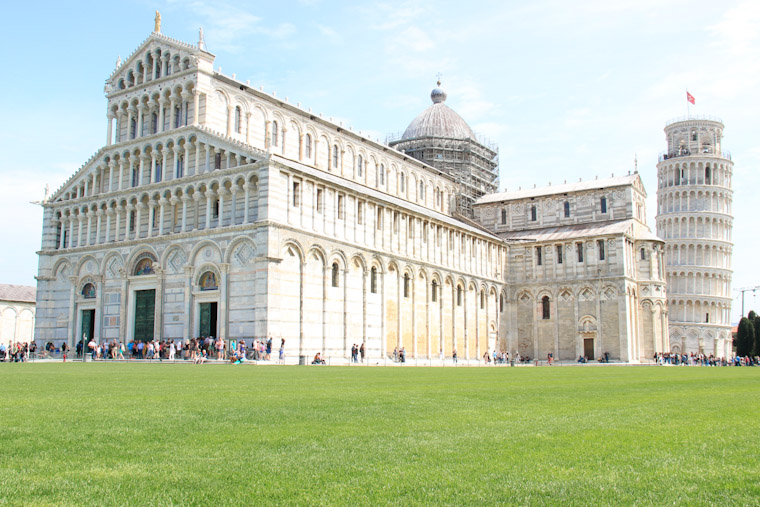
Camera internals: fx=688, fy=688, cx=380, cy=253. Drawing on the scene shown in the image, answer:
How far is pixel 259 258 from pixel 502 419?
27.4 m

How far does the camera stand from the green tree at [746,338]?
75688mm

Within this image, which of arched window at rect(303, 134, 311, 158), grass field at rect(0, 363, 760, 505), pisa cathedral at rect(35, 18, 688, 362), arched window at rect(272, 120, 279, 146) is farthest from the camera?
arched window at rect(303, 134, 311, 158)

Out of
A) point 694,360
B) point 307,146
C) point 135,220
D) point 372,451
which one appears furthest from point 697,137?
point 372,451

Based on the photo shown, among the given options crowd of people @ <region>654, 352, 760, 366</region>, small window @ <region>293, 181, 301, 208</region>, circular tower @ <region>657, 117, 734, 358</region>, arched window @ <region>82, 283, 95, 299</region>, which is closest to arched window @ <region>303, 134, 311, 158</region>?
small window @ <region>293, 181, 301, 208</region>

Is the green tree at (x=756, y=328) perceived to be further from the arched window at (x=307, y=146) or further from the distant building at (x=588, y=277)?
the arched window at (x=307, y=146)

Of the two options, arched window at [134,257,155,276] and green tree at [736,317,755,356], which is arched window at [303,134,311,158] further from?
green tree at [736,317,755,356]

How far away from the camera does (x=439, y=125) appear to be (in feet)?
225

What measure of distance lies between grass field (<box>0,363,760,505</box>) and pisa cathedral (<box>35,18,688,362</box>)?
25750 millimetres

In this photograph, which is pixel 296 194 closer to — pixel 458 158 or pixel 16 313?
pixel 458 158

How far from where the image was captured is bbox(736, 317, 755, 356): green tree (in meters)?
75.7

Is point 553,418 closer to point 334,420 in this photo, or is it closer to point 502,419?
point 502,419

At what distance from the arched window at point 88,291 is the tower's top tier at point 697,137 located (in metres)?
70.5

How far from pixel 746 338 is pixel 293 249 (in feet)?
199

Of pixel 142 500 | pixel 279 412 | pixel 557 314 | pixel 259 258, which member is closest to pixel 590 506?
pixel 142 500
